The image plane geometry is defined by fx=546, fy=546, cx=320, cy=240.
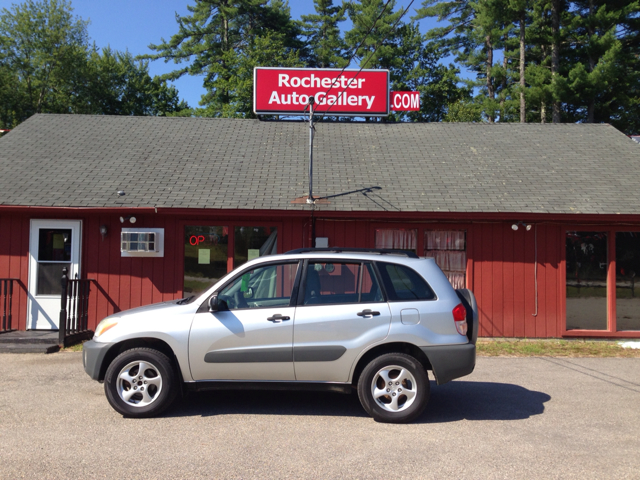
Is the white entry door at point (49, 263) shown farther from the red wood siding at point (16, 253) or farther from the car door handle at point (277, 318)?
the car door handle at point (277, 318)

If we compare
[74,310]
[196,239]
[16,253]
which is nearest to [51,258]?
[16,253]

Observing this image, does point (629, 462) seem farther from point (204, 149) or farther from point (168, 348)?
point (204, 149)

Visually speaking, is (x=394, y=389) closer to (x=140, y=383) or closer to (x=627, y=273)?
(x=140, y=383)

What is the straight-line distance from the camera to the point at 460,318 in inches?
214

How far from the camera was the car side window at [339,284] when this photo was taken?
5508 millimetres

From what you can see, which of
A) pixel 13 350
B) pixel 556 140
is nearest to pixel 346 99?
pixel 556 140

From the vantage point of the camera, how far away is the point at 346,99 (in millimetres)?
15367

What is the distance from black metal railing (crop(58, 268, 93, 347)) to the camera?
30.0 ft

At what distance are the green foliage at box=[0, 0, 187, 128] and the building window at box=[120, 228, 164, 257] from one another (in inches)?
1071

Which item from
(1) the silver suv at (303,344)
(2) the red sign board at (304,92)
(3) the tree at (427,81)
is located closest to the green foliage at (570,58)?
(3) the tree at (427,81)

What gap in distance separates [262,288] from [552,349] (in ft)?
20.2

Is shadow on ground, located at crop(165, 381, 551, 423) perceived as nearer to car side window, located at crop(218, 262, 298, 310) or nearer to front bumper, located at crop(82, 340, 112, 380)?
front bumper, located at crop(82, 340, 112, 380)

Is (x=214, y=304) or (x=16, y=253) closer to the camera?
(x=214, y=304)

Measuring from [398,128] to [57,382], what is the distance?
10.9 metres
